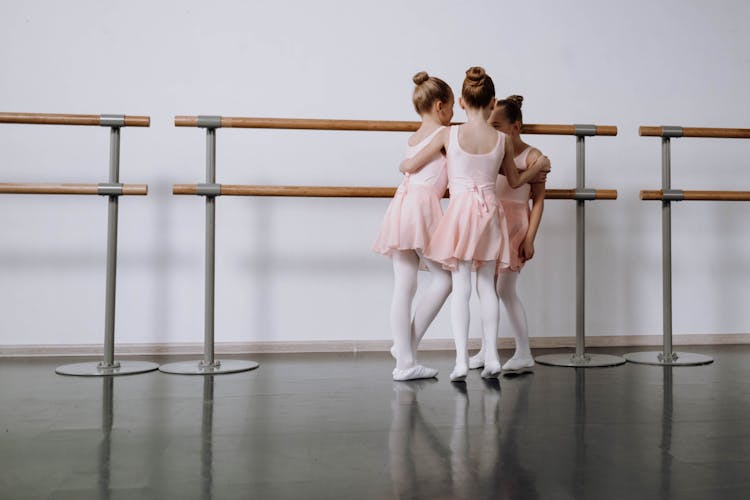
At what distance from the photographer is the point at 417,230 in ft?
7.79

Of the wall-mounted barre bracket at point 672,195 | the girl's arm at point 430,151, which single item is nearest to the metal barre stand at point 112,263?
the girl's arm at point 430,151

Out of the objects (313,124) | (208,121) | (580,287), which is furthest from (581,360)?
(208,121)

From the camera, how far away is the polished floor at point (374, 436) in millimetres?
1219

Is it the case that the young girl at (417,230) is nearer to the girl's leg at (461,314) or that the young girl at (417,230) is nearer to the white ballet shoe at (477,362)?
the girl's leg at (461,314)

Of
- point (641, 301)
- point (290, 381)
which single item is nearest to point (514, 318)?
point (290, 381)

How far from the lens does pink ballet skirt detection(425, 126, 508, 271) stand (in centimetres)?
236

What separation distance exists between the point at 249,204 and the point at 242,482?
2.08 metres

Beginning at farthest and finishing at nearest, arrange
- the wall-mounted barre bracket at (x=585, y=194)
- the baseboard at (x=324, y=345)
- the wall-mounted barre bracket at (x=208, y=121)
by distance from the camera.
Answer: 1. the baseboard at (x=324, y=345)
2. the wall-mounted barre bracket at (x=585, y=194)
3. the wall-mounted barre bracket at (x=208, y=121)

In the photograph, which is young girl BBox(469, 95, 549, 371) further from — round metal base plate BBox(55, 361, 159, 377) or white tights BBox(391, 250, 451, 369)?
round metal base plate BBox(55, 361, 159, 377)

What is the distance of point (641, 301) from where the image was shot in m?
3.44

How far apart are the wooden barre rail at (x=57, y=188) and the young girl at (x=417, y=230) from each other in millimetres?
880

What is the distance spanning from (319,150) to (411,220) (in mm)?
998

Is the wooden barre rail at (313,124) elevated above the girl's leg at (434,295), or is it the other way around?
the wooden barre rail at (313,124)

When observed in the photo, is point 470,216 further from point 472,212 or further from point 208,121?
point 208,121
